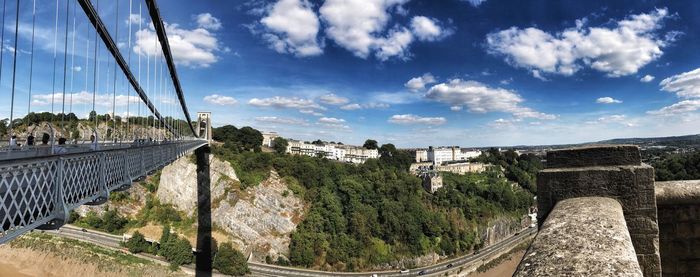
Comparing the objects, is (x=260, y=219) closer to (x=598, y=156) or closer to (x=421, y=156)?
(x=598, y=156)

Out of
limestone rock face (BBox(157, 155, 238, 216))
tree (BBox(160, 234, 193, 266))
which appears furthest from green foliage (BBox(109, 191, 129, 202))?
tree (BBox(160, 234, 193, 266))

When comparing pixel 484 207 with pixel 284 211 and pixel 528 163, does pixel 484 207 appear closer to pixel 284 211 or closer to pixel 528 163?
pixel 284 211

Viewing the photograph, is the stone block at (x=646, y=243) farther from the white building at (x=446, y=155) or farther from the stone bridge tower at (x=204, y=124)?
the white building at (x=446, y=155)

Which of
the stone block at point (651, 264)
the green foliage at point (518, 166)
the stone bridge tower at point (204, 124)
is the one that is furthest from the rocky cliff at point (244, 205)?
the green foliage at point (518, 166)

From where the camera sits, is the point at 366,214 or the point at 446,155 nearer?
the point at 366,214

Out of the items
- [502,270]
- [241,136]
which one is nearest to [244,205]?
[241,136]

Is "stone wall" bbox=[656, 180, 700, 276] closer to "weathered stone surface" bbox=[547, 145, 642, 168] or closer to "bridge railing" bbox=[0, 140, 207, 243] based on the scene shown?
"weathered stone surface" bbox=[547, 145, 642, 168]
